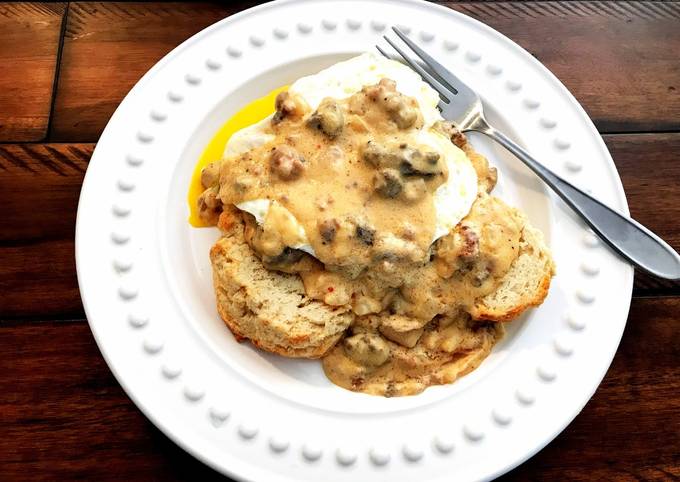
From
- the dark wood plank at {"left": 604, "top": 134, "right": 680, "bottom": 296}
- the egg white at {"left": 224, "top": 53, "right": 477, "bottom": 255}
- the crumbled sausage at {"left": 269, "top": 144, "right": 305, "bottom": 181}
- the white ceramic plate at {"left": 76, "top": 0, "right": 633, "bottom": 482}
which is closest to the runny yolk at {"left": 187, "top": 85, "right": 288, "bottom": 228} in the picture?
the white ceramic plate at {"left": 76, "top": 0, "right": 633, "bottom": 482}

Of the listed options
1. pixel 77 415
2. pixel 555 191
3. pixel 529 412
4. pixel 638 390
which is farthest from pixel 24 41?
pixel 638 390

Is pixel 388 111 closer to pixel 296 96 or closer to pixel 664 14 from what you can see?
pixel 296 96

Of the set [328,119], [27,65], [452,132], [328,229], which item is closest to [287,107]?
[328,119]

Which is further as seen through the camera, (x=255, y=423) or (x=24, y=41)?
(x=24, y=41)

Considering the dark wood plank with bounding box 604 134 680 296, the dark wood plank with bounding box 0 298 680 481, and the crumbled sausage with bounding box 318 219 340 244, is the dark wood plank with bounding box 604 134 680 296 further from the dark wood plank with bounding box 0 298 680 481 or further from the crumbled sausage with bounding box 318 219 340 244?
the crumbled sausage with bounding box 318 219 340 244

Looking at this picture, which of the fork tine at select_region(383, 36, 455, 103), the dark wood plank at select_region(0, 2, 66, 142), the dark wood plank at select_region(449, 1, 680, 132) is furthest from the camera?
the dark wood plank at select_region(449, 1, 680, 132)

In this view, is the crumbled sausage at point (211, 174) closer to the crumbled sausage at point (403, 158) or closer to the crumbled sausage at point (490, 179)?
the crumbled sausage at point (403, 158)

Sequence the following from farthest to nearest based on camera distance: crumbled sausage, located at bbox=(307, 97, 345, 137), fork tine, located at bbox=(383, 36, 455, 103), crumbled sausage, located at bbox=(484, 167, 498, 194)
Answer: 1. fork tine, located at bbox=(383, 36, 455, 103)
2. crumbled sausage, located at bbox=(484, 167, 498, 194)
3. crumbled sausage, located at bbox=(307, 97, 345, 137)

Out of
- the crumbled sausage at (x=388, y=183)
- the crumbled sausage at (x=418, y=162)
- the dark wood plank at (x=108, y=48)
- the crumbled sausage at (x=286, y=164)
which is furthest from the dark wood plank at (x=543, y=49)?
the crumbled sausage at (x=388, y=183)
